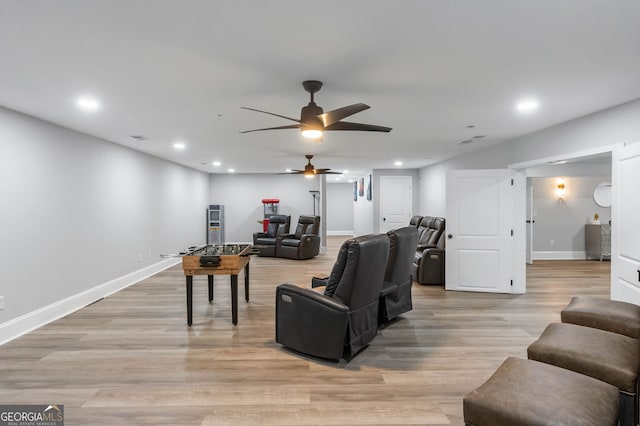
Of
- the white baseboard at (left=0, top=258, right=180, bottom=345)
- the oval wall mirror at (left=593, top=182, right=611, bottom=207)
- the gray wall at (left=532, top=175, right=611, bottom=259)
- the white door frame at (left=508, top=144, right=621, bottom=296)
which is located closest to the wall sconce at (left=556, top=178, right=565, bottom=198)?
the gray wall at (left=532, top=175, right=611, bottom=259)

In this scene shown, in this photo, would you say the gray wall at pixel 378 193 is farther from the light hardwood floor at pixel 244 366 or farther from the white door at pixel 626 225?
the white door at pixel 626 225

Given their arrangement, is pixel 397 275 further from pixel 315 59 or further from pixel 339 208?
pixel 339 208

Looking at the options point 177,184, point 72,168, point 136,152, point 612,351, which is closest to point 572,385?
point 612,351

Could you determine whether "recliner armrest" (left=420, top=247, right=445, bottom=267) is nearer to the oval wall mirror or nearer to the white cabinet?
the white cabinet

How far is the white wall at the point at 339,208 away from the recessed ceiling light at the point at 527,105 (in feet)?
33.4

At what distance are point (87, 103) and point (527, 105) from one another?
173 inches

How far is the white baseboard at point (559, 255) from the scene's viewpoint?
791cm

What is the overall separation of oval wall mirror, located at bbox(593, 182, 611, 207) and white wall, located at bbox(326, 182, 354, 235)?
7.85 m

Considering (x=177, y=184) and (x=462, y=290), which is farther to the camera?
(x=177, y=184)

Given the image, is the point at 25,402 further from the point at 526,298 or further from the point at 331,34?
the point at 526,298

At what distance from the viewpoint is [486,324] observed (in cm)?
379

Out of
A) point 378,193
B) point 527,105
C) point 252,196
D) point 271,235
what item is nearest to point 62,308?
point 271,235

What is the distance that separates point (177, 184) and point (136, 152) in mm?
2005

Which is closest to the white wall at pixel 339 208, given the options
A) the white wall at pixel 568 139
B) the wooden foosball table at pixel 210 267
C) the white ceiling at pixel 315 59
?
the white wall at pixel 568 139
